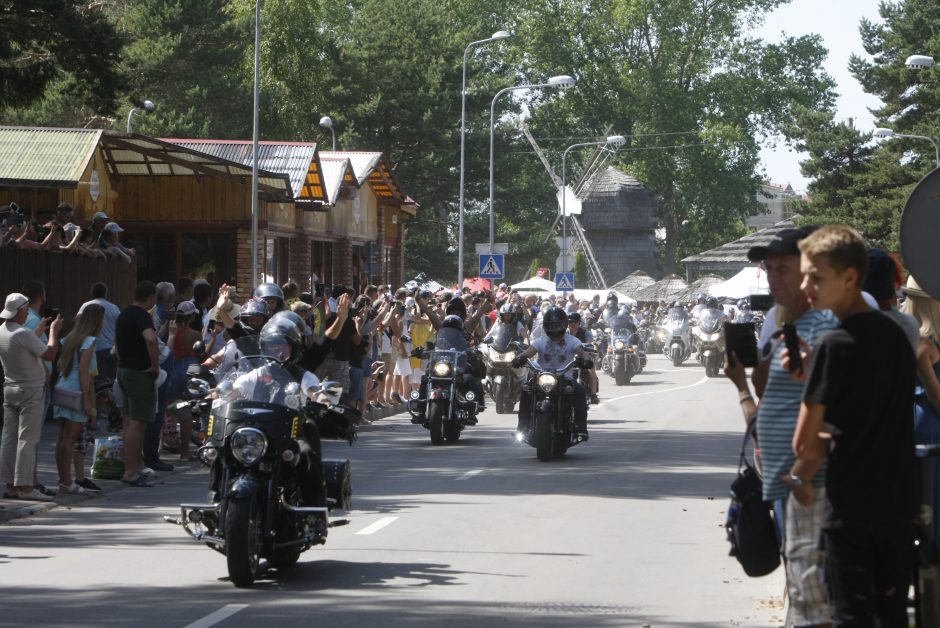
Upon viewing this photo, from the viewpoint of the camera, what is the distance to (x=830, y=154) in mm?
66125

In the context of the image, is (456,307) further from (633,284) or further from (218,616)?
(633,284)

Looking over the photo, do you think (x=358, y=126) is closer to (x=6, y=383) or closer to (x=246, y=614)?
(x=6, y=383)

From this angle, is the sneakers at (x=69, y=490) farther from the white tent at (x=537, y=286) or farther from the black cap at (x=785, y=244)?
the white tent at (x=537, y=286)

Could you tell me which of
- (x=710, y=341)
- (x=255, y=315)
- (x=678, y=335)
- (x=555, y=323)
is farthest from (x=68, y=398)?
(x=678, y=335)

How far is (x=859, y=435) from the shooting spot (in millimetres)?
5359

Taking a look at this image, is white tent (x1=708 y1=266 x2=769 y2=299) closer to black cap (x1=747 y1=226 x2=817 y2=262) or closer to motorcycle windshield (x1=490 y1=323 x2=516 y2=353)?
motorcycle windshield (x1=490 y1=323 x2=516 y2=353)

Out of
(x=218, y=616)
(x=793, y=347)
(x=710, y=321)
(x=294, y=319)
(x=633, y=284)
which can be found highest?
(x=633, y=284)

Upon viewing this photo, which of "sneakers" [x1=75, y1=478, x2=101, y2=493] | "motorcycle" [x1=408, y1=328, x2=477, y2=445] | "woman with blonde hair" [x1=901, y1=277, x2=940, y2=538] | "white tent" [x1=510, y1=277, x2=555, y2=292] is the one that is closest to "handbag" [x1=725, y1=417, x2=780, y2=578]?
"woman with blonde hair" [x1=901, y1=277, x2=940, y2=538]

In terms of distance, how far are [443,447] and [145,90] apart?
1636 inches

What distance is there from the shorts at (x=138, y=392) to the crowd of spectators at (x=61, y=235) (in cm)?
609

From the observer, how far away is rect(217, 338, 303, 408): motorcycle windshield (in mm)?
9641

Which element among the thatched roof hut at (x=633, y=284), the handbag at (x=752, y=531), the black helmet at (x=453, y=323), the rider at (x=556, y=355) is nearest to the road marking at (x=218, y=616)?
the handbag at (x=752, y=531)

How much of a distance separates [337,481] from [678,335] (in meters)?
36.5

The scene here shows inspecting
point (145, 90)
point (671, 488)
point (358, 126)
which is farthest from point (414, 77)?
point (671, 488)
